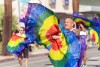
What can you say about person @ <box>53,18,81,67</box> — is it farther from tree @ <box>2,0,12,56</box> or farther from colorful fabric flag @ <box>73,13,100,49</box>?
tree @ <box>2,0,12,56</box>

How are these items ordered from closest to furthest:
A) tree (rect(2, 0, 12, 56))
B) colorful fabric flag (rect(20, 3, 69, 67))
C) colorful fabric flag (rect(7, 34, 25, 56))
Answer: colorful fabric flag (rect(20, 3, 69, 67)), colorful fabric flag (rect(7, 34, 25, 56)), tree (rect(2, 0, 12, 56))

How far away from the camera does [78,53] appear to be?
24.0ft

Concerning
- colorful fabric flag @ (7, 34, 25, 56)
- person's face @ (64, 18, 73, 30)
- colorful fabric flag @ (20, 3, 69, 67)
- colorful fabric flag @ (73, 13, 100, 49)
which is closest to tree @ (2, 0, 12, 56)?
colorful fabric flag @ (7, 34, 25, 56)

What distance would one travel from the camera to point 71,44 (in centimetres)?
728

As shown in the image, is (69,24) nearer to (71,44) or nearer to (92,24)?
(71,44)

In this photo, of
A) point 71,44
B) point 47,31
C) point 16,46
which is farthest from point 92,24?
point 47,31

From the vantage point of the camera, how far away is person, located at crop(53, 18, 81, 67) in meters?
7.22

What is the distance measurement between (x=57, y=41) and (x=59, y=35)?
4.9 inches

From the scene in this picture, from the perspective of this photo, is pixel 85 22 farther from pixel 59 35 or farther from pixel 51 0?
pixel 51 0

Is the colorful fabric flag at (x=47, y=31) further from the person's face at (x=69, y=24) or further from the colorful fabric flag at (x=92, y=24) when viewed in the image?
the colorful fabric flag at (x=92, y=24)

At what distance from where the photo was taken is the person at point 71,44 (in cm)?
722

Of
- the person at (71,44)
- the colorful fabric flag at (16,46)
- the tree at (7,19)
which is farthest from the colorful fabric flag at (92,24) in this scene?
the tree at (7,19)

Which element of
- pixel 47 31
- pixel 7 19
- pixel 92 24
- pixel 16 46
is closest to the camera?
pixel 47 31

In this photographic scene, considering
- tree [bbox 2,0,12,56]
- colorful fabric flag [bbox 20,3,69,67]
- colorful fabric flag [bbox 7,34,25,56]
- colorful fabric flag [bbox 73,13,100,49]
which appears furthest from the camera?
tree [bbox 2,0,12,56]
